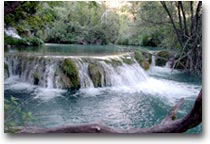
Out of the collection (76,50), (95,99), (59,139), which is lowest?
(59,139)

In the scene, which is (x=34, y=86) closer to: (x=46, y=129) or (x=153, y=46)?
(x=46, y=129)

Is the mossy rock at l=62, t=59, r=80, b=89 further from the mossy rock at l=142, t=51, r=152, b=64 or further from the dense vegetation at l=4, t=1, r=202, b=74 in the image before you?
the mossy rock at l=142, t=51, r=152, b=64

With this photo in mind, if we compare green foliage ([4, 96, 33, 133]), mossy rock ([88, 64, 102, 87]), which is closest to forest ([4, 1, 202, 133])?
green foliage ([4, 96, 33, 133])

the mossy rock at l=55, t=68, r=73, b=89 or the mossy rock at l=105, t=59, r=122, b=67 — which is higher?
the mossy rock at l=105, t=59, r=122, b=67

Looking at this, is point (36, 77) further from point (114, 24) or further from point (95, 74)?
point (114, 24)

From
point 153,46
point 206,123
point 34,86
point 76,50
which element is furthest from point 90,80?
point 206,123

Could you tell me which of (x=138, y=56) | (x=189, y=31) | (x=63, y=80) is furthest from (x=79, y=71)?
(x=189, y=31)

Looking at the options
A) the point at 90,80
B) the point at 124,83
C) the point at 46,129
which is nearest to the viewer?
the point at 46,129
